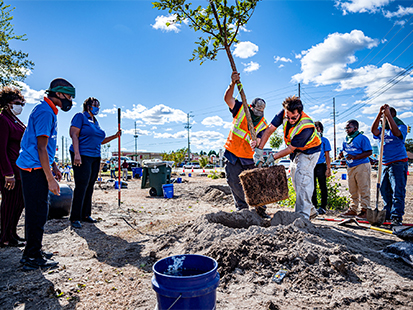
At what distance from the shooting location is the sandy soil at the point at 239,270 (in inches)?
86.9

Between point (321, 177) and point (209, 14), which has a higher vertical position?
point (209, 14)

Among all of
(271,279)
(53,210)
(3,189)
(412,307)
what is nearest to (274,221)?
(271,279)

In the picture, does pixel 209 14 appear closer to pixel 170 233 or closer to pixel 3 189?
pixel 170 233

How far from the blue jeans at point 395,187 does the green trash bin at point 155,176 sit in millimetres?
6628

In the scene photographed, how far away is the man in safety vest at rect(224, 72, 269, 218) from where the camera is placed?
14.0 feet

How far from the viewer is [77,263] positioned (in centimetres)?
313

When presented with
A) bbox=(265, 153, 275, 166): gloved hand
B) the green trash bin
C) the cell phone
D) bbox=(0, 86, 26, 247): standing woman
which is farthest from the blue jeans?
the green trash bin

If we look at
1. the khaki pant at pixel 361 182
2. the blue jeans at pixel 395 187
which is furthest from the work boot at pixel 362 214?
the blue jeans at pixel 395 187

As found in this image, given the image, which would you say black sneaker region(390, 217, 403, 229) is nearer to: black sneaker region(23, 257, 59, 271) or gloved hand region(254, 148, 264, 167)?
gloved hand region(254, 148, 264, 167)

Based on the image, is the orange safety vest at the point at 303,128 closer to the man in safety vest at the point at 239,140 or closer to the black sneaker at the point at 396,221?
the man in safety vest at the point at 239,140

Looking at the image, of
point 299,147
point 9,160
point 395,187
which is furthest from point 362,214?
point 9,160

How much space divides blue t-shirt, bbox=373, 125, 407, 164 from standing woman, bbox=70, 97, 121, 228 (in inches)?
205

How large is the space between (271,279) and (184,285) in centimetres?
138

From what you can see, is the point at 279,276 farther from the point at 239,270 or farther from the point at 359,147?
the point at 359,147
